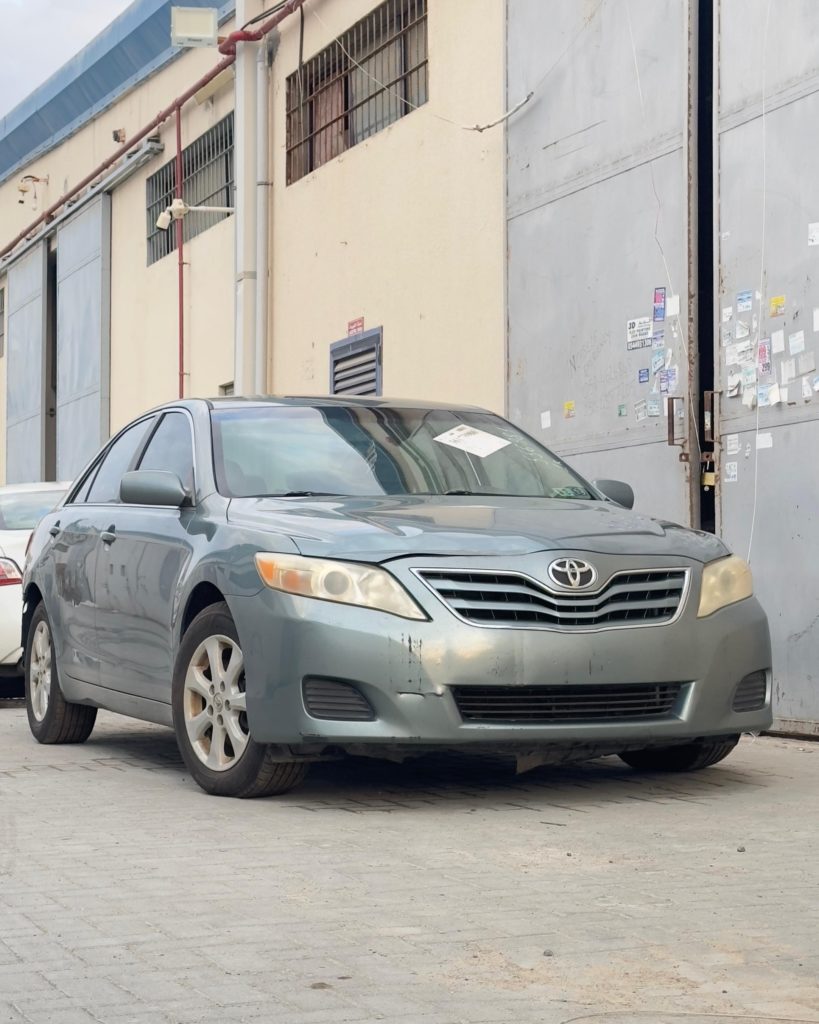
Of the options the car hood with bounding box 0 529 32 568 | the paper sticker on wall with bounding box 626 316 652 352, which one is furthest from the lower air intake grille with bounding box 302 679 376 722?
the paper sticker on wall with bounding box 626 316 652 352

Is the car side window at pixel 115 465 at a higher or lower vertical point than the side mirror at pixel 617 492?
higher

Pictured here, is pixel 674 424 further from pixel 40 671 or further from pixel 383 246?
pixel 383 246

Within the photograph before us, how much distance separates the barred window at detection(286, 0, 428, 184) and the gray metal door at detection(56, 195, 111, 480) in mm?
7518

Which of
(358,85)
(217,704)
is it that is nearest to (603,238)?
(358,85)

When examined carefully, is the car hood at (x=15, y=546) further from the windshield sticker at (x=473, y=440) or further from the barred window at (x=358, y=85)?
the barred window at (x=358, y=85)

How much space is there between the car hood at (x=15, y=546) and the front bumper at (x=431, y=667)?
5.36 meters

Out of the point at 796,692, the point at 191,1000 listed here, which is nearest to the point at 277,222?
the point at 796,692

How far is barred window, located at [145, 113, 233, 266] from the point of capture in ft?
68.2

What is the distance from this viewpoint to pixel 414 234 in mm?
15438

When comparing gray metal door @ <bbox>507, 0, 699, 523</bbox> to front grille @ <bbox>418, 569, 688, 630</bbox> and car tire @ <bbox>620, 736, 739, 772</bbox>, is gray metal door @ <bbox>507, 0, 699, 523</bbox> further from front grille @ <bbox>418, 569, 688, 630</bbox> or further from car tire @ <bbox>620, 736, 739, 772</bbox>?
front grille @ <bbox>418, 569, 688, 630</bbox>

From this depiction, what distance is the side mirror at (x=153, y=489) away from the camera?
7273mm

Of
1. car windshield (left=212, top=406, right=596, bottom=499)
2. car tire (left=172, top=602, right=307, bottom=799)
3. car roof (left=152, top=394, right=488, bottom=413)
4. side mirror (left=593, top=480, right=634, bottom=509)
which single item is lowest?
car tire (left=172, top=602, right=307, bottom=799)

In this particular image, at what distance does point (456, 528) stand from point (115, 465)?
274 cm

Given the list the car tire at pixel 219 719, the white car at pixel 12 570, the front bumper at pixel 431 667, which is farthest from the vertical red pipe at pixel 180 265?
the front bumper at pixel 431 667
